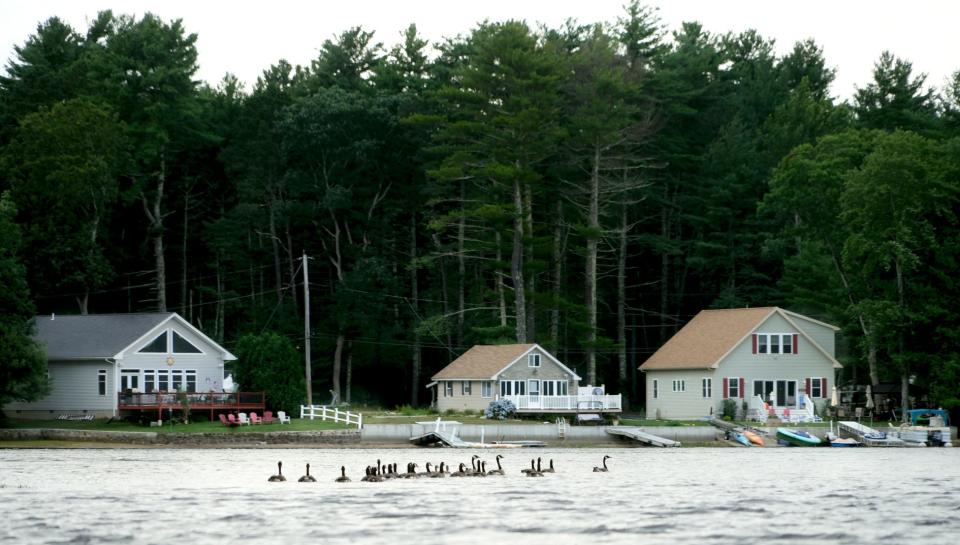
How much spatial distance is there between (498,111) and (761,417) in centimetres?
2149

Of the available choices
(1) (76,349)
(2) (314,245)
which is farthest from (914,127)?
(1) (76,349)

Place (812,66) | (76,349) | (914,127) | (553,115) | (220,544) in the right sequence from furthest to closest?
(812,66), (914,127), (553,115), (76,349), (220,544)

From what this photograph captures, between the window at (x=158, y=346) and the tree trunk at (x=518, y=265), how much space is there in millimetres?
18899

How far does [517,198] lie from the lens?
83.5 m

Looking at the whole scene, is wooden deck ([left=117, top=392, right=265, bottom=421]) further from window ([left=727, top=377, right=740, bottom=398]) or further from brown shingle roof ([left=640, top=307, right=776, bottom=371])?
window ([left=727, top=377, right=740, bottom=398])

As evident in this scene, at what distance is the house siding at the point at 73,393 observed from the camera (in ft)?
236

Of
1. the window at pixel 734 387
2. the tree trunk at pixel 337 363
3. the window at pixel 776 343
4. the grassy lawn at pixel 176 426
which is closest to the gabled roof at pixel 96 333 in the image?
the grassy lawn at pixel 176 426

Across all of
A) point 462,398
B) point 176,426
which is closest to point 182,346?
point 176,426

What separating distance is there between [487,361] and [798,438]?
16.6 meters

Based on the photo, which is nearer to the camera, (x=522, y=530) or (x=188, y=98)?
(x=522, y=530)

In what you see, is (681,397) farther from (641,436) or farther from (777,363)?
(641,436)

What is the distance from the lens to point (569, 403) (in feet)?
242

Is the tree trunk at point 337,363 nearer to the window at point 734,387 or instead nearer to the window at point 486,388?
the window at point 486,388

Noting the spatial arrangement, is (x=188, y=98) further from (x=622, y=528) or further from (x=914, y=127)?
(x=622, y=528)
